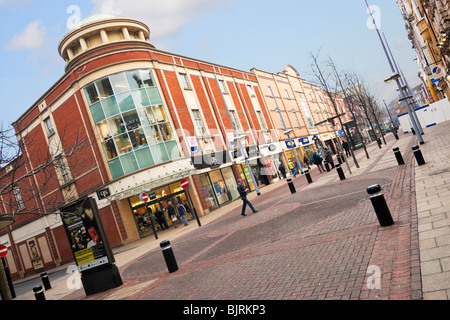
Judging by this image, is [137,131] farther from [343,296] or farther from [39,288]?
[343,296]

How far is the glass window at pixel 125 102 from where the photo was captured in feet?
62.8

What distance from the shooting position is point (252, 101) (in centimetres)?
3281

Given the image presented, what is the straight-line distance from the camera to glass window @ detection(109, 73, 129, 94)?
19359 millimetres

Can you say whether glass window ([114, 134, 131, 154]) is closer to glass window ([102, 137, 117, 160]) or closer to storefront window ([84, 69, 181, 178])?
storefront window ([84, 69, 181, 178])

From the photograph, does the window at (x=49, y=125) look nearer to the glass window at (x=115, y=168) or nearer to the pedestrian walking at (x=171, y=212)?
the glass window at (x=115, y=168)

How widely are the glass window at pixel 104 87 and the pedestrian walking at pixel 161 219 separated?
28.7ft

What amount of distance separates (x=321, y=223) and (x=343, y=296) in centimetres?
390

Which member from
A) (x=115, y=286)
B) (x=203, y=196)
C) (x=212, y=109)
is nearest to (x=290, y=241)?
(x=115, y=286)

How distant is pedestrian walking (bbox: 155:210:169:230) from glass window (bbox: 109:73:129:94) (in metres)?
8.66

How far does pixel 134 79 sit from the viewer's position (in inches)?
784

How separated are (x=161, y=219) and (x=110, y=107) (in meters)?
8.33

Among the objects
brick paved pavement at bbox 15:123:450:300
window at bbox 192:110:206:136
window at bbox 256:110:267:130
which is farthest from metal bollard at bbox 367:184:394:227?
window at bbox 256:110:267:130

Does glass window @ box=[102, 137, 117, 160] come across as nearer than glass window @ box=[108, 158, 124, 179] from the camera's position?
No

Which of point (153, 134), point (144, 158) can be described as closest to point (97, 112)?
point (153, 134)
